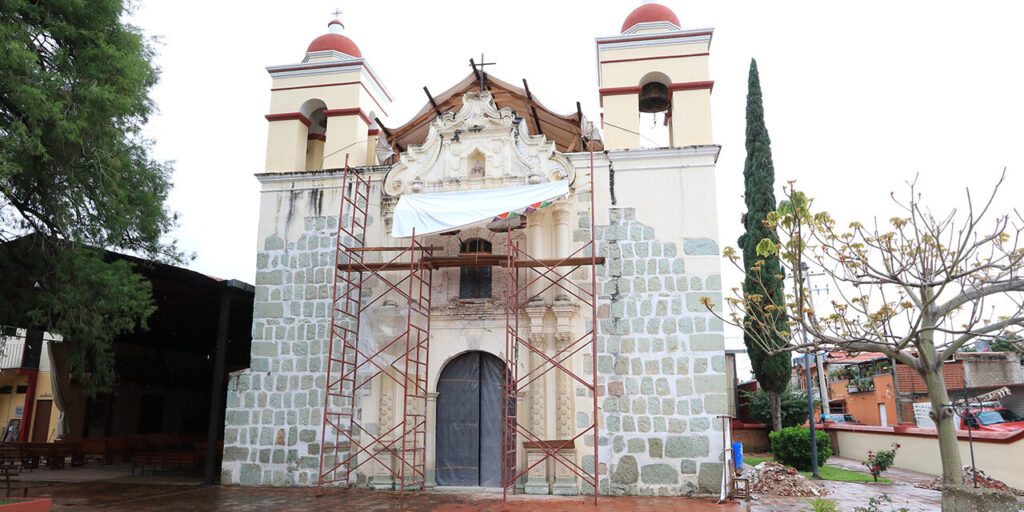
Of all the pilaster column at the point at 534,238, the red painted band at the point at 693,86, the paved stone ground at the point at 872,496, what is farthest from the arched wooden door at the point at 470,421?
the red painted band at the point at 693,86

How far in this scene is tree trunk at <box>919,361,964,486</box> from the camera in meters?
7.28

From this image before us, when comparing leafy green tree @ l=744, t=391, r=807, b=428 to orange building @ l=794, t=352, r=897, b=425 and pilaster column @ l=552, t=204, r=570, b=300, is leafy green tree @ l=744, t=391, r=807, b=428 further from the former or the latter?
pilaster column @ l=552, t=204, r=570, b=300

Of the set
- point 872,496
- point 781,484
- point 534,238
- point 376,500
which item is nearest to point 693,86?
point 534,238

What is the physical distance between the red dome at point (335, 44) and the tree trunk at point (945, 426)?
12.0m

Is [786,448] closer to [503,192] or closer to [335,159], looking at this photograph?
[503,192]

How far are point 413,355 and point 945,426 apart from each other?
8.03 metres

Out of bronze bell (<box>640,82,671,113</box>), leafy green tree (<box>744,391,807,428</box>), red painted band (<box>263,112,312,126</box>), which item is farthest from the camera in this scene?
leafy green tree (<box>744,391,807,428</box>)

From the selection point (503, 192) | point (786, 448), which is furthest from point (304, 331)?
point (786, 448)

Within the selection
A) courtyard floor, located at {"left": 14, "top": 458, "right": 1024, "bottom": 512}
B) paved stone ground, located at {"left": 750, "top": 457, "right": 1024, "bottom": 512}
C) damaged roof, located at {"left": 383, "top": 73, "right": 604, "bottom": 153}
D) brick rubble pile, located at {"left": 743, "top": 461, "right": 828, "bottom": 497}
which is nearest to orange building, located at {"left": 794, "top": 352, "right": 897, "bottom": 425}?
paved stone ground, located at {"left": 750, "top": 457, "right": 1024, "bottom": 512}

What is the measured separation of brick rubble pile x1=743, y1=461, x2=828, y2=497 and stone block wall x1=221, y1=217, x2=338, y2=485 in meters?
7.73

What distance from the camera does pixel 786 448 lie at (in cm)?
1458

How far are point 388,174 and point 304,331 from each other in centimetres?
331

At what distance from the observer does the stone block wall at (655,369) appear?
11.0 m

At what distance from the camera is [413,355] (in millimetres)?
12102
